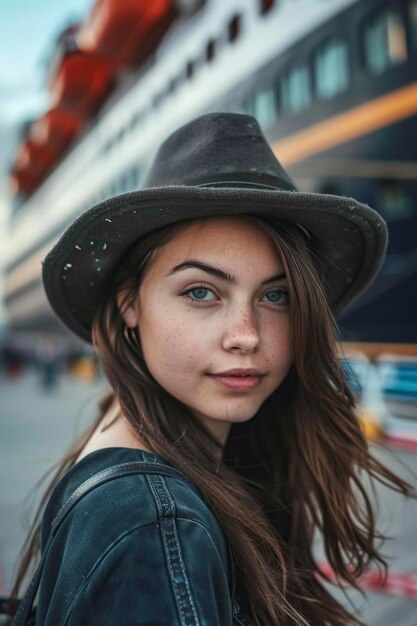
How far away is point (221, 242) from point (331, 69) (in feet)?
26.6

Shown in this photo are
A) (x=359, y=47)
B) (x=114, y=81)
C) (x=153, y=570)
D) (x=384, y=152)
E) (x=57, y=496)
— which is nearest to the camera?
(x=153, y=570)

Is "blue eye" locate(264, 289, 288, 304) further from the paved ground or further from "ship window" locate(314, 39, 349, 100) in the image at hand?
"ship window" locate(314, 39, 349, 100)

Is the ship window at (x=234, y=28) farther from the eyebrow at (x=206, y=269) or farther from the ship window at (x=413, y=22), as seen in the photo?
the eyebrow at (x=206, y=269)

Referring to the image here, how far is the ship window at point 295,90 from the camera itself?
9273 mm

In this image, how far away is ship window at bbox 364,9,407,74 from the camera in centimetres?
735

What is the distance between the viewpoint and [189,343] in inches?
53.6

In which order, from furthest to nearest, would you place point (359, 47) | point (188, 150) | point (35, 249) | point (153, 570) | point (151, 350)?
point (35, 249) → point (359, 47) → point (188, 150) → point (151, 350) → point (153, 570)

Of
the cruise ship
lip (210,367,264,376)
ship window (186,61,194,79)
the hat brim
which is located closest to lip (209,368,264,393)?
lip (210,367,264,376)

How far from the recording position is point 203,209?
133 centimetres

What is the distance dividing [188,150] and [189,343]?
0.49 metres

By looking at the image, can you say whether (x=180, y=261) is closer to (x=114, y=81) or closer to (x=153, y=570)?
(x=153, y=570)

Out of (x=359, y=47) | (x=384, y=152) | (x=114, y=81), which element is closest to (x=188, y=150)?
(x=384, y=152)

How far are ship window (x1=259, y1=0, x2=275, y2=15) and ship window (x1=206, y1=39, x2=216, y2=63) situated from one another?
2.45 m

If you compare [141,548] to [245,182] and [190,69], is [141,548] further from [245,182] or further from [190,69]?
[190,69]
